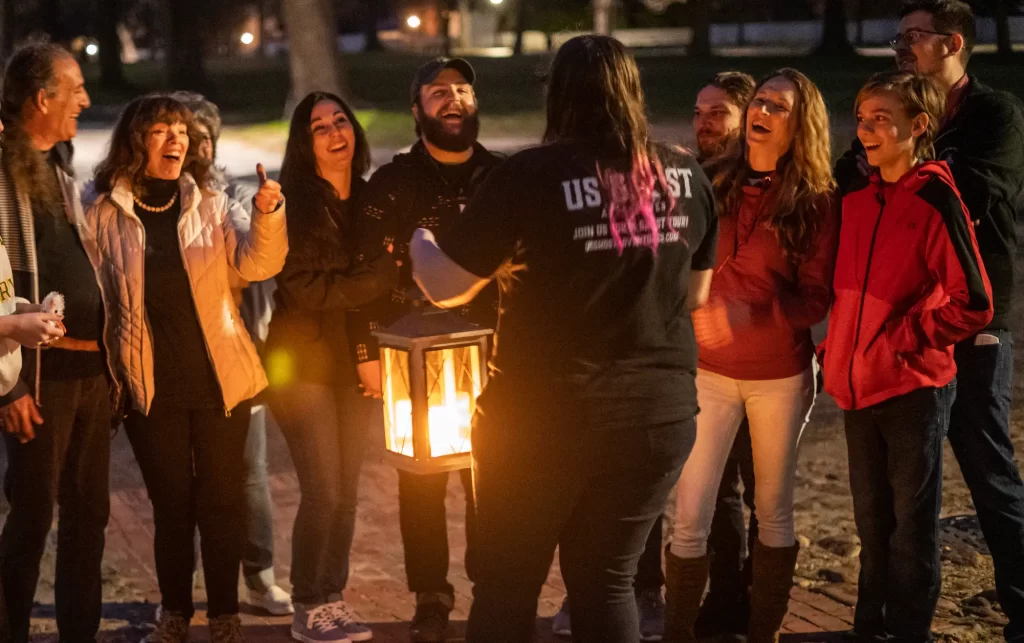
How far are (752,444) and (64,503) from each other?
8.59 feet

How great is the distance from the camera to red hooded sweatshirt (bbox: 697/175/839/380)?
4625 millimetres

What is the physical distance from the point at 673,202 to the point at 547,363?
58 centimetres

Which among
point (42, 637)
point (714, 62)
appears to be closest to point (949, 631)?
point (42, 637)

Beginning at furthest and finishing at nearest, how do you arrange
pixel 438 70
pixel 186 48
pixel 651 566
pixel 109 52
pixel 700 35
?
pixel 700 35, pixel 109 52, pixel 186 48, pixel 651 566, pixel 438 70

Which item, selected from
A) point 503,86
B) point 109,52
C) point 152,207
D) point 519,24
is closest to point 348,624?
point 152,207

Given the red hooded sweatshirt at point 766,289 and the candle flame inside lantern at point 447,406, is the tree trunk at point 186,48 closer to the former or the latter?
the candle flame inside lantern at point 447,406

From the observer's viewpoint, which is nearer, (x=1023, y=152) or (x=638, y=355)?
(x=638, y=355)

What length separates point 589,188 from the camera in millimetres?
3486

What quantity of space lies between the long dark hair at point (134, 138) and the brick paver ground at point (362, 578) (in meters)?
1.87

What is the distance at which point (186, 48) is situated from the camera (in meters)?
41.2

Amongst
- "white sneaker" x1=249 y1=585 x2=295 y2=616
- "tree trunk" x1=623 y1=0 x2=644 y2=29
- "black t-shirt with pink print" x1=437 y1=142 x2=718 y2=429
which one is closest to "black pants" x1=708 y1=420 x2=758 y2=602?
"black t-shirt with pink print" x1=437 y1=142 x2=718 y2=429

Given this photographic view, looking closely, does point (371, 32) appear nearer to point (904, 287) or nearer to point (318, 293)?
point (318, 293)

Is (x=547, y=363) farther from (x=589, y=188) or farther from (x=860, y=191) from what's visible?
(x=860, y=191)

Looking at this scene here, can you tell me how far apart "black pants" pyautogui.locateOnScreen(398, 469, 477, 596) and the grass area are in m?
15.0
